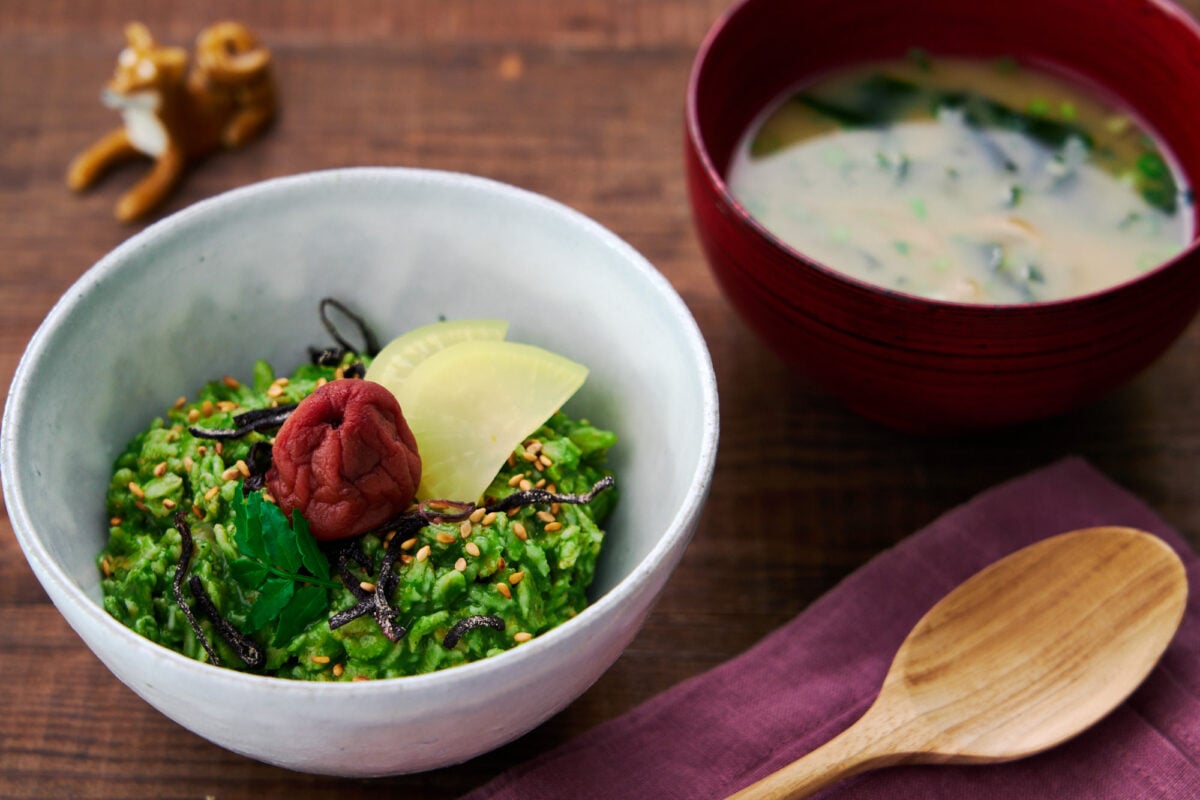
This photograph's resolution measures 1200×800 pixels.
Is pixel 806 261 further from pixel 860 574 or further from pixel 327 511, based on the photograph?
pixel 327 511

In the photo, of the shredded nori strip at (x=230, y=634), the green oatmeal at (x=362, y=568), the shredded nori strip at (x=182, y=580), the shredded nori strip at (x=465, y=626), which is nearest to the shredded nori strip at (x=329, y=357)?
the green oatmeal at (x=362, y=568)

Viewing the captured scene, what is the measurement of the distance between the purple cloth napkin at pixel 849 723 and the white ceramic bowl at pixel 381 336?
0.84 ft

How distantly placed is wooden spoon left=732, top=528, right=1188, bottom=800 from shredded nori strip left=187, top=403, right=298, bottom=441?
0.96 meters

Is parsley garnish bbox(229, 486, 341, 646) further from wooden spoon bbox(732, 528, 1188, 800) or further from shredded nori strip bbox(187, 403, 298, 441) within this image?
wooden spoon bbox(732, 528, 1188, 800)

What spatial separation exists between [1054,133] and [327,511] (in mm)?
1905

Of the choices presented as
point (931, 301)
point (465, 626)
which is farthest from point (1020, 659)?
point (465, 626)

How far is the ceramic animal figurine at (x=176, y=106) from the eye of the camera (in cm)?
305

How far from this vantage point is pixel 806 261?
231 cm

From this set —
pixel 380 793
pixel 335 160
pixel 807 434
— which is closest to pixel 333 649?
pixel 380 793

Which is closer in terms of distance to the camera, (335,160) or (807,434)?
(807,434)

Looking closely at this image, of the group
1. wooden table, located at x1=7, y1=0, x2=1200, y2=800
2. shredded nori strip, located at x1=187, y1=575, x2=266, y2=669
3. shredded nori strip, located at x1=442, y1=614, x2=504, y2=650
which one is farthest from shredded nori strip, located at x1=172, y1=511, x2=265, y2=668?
wooden table, located at x1=7, y1=0, x2=1200, y2=800

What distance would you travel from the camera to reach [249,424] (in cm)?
212

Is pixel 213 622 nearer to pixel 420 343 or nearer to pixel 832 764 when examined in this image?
pixel 420 343

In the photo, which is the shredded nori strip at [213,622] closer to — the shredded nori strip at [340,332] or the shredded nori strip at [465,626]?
the shredded nori strip at [465,626]
